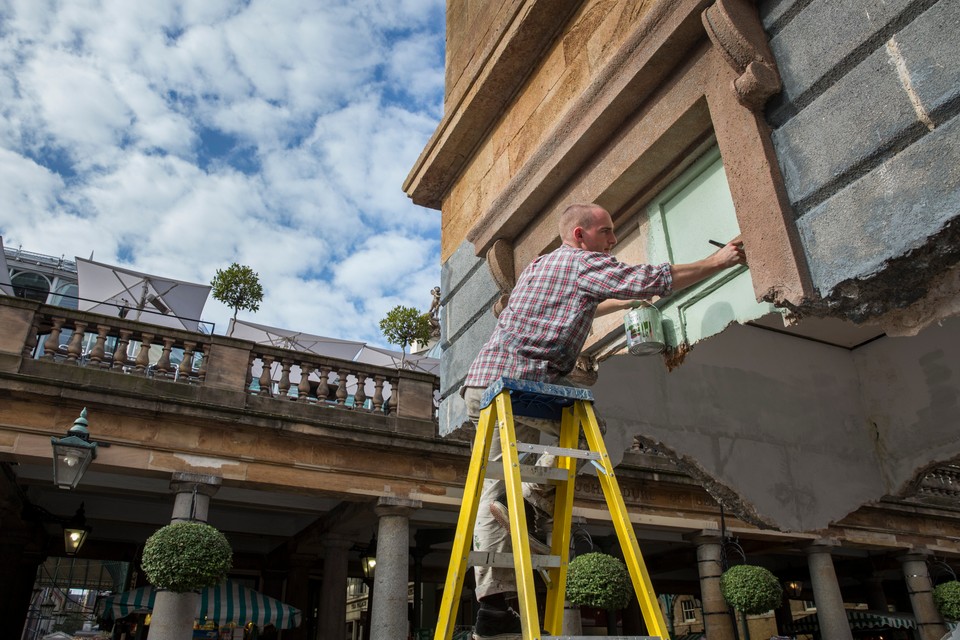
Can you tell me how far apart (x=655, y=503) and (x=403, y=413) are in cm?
543

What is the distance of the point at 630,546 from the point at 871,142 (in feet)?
5.63

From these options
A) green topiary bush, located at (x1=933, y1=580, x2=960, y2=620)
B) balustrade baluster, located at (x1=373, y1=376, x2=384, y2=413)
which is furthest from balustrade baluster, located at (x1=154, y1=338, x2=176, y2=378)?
green topiary bush, located at (x1=933, y1=580, x2=960, y2=620)

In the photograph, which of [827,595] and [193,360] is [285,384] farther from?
[827,595]

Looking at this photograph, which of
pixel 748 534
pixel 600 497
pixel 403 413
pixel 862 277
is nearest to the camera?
pixel 862 277

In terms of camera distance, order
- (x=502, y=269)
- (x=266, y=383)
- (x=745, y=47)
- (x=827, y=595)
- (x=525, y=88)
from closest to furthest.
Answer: (x=745, y=47) < (x=502, y=269) < (x=525, y=88) < (x=266, y=383) < (x=827, y=595)

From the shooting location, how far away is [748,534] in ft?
48.2

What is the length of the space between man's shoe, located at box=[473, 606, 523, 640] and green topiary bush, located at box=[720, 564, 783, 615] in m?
10.1

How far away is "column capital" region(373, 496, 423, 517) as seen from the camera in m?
11.0

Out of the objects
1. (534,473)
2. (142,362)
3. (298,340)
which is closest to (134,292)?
(298,340)

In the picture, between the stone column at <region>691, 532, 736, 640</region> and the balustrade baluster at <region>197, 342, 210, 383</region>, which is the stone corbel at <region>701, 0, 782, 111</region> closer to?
the balustrade baluster at <region>197, 342, 210, 383</region>

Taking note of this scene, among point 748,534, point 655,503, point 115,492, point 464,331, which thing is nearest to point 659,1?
point 464,331

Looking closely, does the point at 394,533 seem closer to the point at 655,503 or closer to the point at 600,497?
the point at 600,497

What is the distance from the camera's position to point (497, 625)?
273 centimetres

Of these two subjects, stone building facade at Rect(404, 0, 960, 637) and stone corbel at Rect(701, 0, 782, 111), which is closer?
stone building facade at Rect(404, 0, 960, 637)
